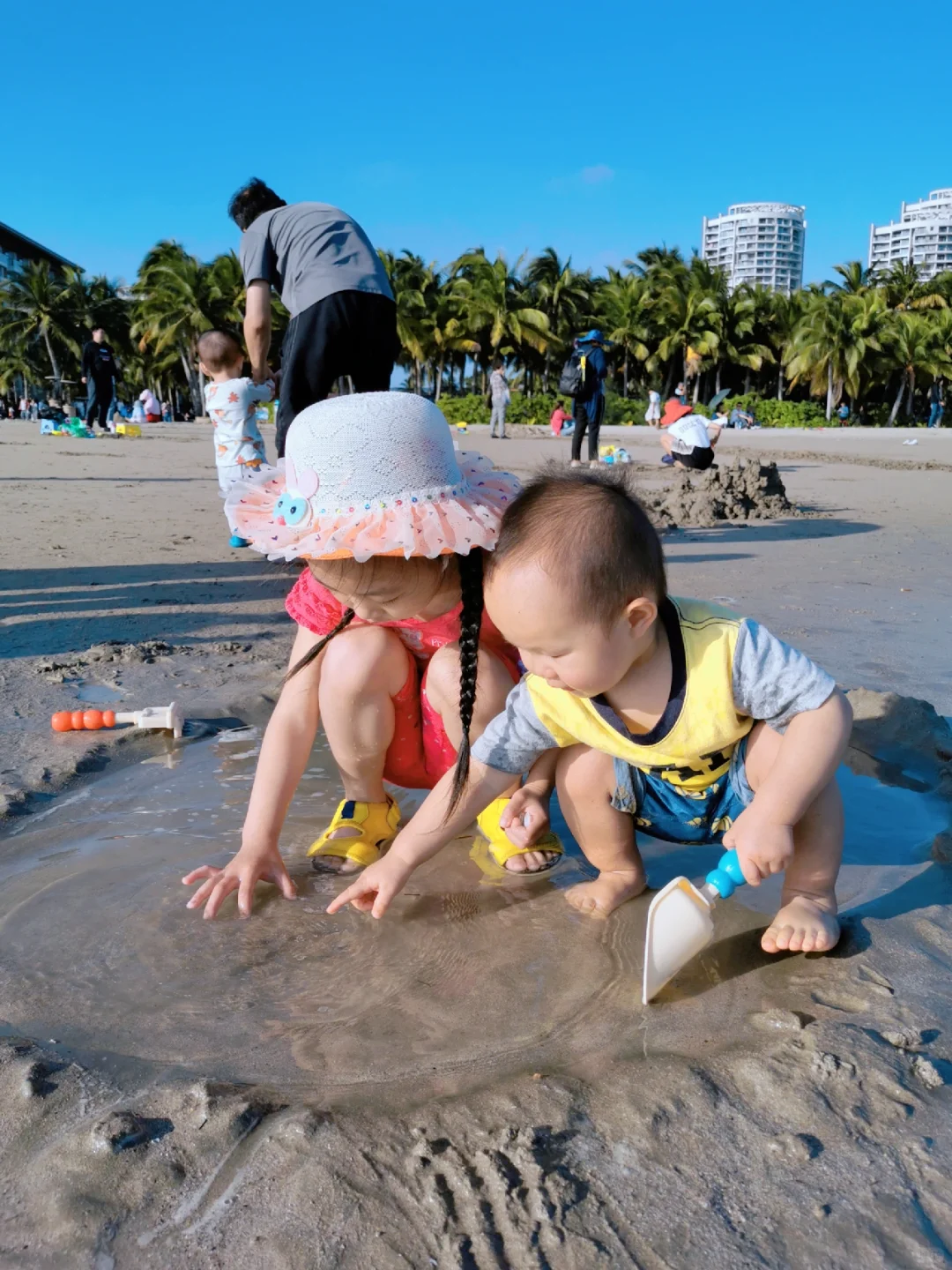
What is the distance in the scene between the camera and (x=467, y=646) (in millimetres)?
1758

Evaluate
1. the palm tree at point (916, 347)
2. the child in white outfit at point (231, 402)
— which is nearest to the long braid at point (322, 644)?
the child in white outfit at point (231, 402)

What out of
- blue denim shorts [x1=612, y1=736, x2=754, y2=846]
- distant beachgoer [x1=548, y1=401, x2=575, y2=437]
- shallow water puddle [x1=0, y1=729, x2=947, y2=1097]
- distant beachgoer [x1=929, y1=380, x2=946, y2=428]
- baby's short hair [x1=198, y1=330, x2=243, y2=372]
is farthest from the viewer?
distant beachgoer [x1=929, y1=380, x2=946, y2=428]

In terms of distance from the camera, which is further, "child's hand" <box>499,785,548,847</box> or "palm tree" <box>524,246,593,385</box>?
"palm tree" <box>524,246,593,385</box>

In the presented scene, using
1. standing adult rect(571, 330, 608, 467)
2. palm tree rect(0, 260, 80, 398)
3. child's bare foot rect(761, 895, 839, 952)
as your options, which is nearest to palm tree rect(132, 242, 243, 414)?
palm tree rect(0, 260, 80, 398)

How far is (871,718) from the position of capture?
2.62 metres

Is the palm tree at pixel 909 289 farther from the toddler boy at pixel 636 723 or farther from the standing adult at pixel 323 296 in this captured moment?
the toddler boy at pixel 636 723

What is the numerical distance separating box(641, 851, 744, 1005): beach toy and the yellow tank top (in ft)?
0.62

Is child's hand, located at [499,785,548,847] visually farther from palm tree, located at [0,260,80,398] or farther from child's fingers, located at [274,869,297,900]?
palm tree, located at [0,260,80,398]

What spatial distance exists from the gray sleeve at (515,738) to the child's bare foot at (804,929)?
1.52ft

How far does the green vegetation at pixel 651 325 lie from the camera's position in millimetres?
37219

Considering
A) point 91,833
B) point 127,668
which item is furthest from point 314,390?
point 91,833

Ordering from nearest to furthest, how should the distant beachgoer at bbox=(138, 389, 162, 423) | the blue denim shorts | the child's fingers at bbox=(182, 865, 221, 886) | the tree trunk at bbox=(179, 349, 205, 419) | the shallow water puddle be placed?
the shallow water puddle, the blue denim shorts, the child's fingers at bbox=(182, 865, 221, 886), the distant beachgoer at bbox=(138, 389, 162, 423), the tree trunk at bbox=(179, 349, 205, 419)

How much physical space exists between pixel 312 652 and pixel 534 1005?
78cm

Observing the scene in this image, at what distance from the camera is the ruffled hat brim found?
1570mm
